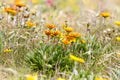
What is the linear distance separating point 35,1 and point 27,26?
2.93m

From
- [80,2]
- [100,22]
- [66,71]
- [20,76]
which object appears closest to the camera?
[20,76]

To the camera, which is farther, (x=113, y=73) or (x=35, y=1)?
(x=35, y=1)

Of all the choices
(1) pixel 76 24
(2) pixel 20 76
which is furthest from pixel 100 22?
(2) pixel 20 76

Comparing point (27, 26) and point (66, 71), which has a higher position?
point (27, 26)

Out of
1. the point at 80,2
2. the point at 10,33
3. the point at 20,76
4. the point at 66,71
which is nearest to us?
the point at 20,76

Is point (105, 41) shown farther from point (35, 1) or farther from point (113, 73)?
point (35, 1)

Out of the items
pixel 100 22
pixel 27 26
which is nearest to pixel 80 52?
pixel 27 26

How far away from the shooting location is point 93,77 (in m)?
3.41

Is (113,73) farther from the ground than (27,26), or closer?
closer

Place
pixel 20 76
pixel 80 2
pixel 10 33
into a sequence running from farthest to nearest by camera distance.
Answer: pixel 80 2, pixel 10 33, pixel 20 76

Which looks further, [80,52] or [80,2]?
[80,2]

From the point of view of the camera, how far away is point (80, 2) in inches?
275

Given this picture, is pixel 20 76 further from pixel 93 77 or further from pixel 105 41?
pixel 105 41

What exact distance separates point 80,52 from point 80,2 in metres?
3.24
